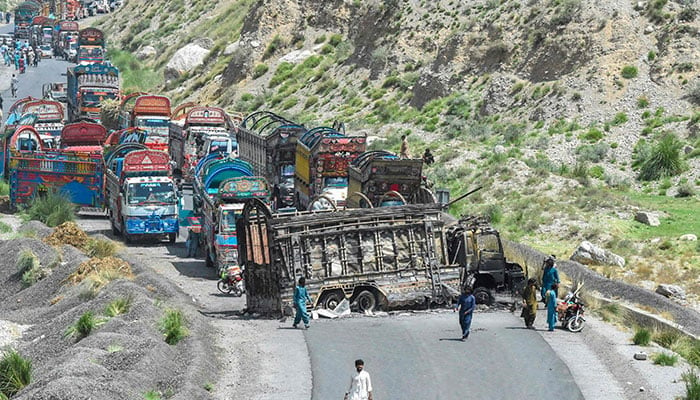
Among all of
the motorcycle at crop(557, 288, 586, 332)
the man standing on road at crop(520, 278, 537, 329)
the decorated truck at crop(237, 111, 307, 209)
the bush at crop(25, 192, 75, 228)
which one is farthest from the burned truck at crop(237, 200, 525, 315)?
the bush at crop(25, 192, 75, 228)

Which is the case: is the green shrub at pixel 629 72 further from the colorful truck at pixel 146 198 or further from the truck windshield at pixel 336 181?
the colorful truck at pixel 146 198

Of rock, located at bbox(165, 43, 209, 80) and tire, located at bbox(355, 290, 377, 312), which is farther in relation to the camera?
rock, located at bbox(165, 43, 209, 80)

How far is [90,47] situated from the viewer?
94062 mm

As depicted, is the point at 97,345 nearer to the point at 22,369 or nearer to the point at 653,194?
the point at 22,369

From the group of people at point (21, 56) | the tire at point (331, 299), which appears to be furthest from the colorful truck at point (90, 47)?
the tire at point (331, 299)

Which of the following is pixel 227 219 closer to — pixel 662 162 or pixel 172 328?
pixel 172 328

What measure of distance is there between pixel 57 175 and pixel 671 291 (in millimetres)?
23473

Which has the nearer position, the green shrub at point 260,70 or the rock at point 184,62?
the green shrub at point 260,70

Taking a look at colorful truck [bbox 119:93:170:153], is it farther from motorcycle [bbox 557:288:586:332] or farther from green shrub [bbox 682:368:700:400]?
green shrub [bbox 682:368:700:400]

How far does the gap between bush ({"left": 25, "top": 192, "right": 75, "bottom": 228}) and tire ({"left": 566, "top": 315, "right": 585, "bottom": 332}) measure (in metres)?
22.5

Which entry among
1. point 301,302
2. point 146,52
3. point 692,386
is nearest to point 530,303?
point 301,302

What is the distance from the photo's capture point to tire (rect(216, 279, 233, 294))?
99.2 ft

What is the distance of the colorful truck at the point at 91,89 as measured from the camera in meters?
65.1

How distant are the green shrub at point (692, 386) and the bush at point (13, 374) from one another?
455 inches
